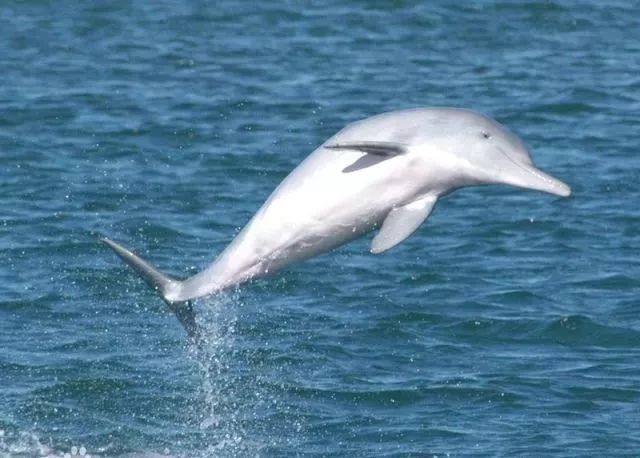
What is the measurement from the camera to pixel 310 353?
53.2ft

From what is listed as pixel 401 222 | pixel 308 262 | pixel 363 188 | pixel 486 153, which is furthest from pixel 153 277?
pixel 308 262

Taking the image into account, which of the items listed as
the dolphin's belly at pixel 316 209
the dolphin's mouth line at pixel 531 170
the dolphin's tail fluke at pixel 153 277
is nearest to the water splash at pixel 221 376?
the dolphin's tail fluke at pixel 153 277

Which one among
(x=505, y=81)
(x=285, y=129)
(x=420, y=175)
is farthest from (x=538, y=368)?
(x=505, y=81)

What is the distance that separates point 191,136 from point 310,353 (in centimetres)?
776

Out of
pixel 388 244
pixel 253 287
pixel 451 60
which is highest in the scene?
pixel 388 244

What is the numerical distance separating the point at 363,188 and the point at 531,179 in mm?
1094

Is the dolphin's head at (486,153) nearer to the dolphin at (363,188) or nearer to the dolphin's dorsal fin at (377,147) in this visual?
the dolphin at (363,188)

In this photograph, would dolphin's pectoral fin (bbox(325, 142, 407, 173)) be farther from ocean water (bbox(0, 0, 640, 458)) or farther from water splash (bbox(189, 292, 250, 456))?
ocean water (bbox(0, 0, 640, 458))

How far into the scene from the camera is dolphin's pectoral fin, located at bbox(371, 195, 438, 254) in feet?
36.8

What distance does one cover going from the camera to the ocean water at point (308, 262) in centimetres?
1480

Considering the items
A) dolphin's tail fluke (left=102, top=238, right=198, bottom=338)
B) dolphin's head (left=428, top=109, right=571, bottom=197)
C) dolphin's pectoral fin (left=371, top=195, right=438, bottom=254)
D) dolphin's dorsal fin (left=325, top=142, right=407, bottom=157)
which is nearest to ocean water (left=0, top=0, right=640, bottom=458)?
dolphin's tail fluke (left=102, top=238, right=198, bottom=338)

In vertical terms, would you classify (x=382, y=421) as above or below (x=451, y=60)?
above

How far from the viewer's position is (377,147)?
10992 mm

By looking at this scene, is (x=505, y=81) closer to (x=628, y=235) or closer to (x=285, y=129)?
(x=285, y=129)
